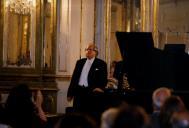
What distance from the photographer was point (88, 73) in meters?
7.62

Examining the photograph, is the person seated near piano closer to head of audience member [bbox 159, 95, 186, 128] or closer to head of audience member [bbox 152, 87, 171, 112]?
head of audience member [bbox 152, 87, 171, 112]

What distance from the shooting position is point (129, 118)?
93.0 inches

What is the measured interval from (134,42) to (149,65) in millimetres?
348

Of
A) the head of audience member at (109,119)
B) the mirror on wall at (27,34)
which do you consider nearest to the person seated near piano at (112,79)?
the mirror on wall at (27,34)

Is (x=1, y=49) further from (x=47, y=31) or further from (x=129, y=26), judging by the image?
(x=129, y=26)

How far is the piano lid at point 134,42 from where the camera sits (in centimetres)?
617

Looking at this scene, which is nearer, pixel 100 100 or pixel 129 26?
pixel 100 100

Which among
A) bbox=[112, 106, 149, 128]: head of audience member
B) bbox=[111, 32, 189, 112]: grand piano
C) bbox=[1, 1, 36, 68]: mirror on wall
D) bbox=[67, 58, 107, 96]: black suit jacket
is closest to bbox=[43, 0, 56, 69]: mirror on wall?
bbox=[1, 1, 36, 68]: mirror on wall

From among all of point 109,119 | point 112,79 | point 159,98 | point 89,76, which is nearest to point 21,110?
point 159,98

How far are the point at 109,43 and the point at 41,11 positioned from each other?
1430 mm

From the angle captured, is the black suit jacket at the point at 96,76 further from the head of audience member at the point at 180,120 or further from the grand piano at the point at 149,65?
the head of audience member at the point at 180,120

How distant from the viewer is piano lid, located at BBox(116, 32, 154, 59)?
6172 millimetres

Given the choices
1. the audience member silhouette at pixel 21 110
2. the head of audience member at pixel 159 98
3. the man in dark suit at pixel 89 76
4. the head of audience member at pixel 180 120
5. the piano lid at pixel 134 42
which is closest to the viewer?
the head of audience member at pixel 180 120

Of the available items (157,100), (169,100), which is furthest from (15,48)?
(169,100)
